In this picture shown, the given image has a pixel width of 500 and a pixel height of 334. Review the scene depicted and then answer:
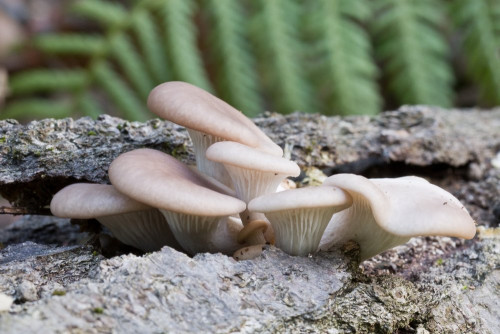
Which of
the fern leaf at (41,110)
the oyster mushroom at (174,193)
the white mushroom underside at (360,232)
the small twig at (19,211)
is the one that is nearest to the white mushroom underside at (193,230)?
the oyster mushroom at (174,193)

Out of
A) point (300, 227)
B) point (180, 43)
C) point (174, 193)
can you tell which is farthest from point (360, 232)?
point (180, 43)

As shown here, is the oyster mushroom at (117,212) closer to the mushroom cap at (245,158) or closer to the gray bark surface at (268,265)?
the gray bark surface at (268,265)

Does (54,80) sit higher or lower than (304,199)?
lower

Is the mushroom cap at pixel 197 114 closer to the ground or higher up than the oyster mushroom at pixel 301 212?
higher up

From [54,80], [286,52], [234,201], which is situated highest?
[234,201]

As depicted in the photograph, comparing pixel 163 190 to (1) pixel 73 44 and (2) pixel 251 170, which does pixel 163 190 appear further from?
(1) pixel 73 44

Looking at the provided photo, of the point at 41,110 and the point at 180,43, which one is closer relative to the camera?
the point at 180,43

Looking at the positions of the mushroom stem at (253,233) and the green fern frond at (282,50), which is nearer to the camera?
the mushroom stem at (253,233)
